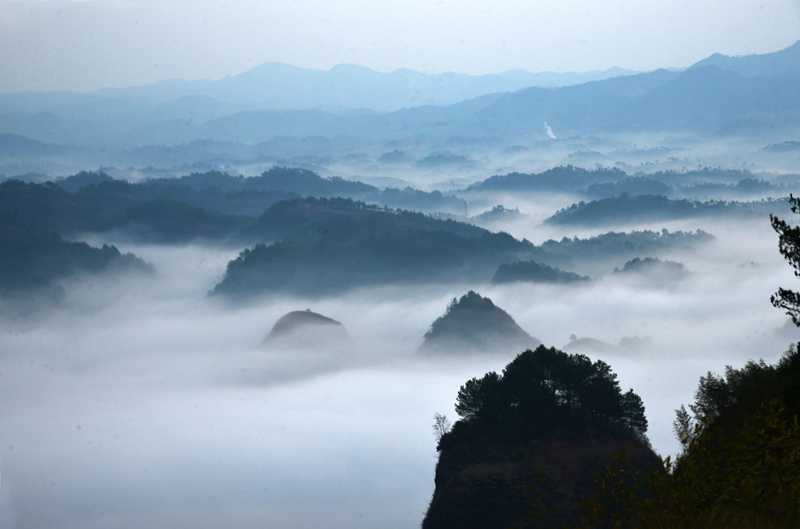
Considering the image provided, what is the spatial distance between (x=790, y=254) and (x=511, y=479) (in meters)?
14.1

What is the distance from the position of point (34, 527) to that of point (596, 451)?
75.1 metres

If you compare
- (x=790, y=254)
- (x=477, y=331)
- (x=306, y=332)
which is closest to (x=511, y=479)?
(x=790, y=254)

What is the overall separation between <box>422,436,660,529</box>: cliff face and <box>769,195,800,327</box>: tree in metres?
9.24

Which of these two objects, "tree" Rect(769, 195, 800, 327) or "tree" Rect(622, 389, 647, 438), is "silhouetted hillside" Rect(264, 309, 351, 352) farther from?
"tree" Rect(769, 195, 800, 327)

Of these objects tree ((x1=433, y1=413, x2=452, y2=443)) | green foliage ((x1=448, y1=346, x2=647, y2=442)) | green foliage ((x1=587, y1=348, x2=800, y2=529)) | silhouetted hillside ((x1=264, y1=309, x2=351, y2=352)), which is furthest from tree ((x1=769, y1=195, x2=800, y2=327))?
silhouetted hillside ((x1=264, y1=309, x2=351, y2=352))

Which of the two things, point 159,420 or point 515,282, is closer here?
point 159,420

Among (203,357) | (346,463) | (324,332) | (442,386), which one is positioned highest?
(203,357)

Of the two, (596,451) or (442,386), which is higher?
(442,386)

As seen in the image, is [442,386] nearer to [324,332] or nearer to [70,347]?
[324,332]

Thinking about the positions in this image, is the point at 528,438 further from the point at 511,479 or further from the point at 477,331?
the point at 477,331

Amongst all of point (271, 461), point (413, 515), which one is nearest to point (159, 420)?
point (271, 461)

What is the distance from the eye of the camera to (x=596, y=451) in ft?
94.6

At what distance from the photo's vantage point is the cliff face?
26.6 meters

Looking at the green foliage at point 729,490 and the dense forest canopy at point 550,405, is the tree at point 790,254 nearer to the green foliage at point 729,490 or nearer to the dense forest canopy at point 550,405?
the green foliage at point 729,490
